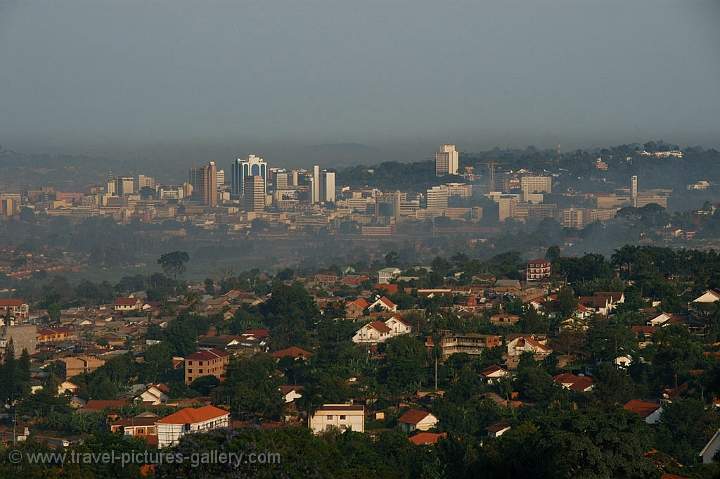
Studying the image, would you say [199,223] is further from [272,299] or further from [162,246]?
[272,299]

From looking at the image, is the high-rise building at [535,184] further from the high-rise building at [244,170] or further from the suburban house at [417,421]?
the suburban house at [417,421]

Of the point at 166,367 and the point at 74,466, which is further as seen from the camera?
the point at 166,367

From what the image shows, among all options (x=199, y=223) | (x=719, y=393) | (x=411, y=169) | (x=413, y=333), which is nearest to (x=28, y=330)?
(x=413, y=333)

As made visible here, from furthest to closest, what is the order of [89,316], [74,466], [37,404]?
[89,316] → [37,404] → [74,466]

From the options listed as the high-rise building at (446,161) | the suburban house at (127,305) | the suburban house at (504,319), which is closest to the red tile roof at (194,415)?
the suburban house at (504,319)

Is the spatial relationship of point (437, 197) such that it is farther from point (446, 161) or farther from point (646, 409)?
point (646, 409)
